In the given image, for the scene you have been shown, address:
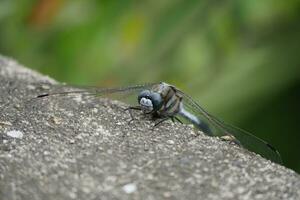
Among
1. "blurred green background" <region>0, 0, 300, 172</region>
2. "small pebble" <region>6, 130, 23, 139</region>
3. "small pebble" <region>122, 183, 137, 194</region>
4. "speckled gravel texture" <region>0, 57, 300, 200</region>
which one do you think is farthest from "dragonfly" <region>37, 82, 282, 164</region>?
"blurred green background" <region>0, 0, 300, 172</region>

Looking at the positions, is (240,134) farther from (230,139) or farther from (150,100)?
(150,100)

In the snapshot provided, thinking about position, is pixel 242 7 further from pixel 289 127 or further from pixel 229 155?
pixel 229 155

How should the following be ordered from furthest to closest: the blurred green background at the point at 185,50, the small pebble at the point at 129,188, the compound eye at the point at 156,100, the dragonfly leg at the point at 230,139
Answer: the blurred green background at the point at 185,50
the compound eye at the point at 156,100
the dragonfly leg at the point at 230,139
the small pebble at the point at 129,188

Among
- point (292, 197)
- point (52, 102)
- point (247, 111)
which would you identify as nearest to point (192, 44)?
point (247, 111)

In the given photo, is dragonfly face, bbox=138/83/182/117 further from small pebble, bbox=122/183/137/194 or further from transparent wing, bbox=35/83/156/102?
small pebble, bbox=122/183/137/194

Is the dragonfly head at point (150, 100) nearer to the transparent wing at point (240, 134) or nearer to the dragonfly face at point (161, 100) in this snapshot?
the dragonfly face at point (161, 100)

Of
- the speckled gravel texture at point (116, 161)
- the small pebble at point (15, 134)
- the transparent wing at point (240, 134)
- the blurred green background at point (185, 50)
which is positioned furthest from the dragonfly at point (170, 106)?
the blurred green background at point (185, 50)
